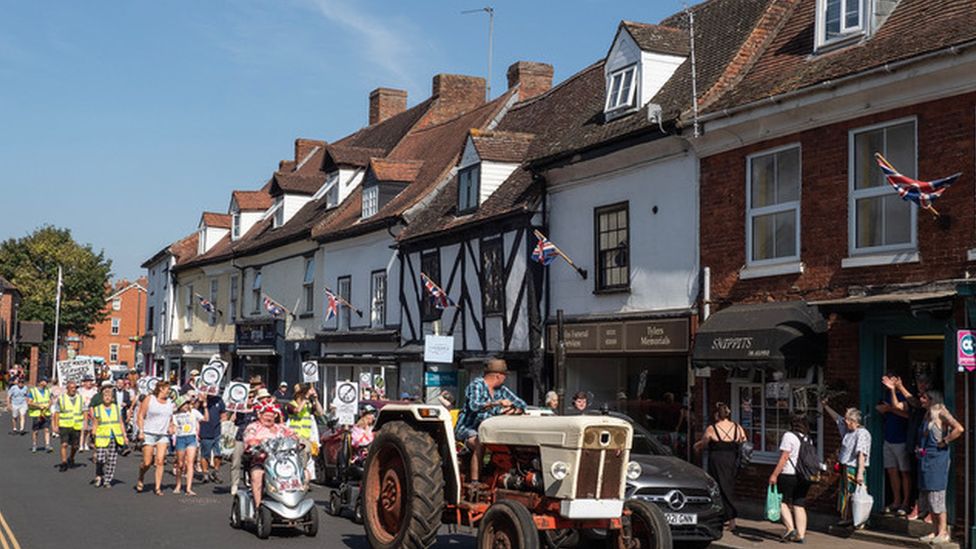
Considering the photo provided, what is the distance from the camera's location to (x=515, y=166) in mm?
25875

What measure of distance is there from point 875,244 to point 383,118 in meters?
31.6

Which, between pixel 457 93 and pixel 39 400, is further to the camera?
pixel 457 93

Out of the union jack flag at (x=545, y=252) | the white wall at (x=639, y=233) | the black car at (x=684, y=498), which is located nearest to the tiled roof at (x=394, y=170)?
the white wall at (x=639, y=233)

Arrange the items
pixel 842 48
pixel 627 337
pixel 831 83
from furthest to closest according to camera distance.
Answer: pixel 627 337 → pixel 842 48 → pixel 831 83

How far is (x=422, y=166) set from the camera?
33156mm

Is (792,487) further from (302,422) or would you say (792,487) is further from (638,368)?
(302,422)

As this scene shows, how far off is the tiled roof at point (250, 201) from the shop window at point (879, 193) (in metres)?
32.3

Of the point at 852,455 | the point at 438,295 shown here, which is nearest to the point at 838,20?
the point at 852,455

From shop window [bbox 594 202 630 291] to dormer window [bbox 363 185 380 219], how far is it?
12.2 m

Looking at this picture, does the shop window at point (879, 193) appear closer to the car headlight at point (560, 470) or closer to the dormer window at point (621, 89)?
the dormer window at point (621, 89)

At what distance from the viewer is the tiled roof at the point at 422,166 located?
30.4m

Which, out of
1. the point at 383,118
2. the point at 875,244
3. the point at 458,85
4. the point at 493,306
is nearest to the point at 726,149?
the point at 875,244

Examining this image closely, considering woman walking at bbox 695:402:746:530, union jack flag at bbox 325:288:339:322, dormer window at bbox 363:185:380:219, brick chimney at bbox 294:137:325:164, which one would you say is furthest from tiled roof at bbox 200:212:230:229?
woman walking at bbox 695:402:746:530

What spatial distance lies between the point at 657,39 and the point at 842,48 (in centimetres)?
516
